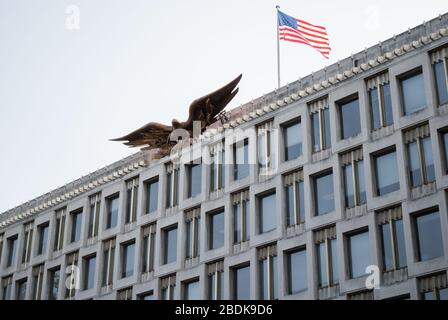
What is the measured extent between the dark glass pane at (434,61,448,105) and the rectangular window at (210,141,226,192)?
15386 millimetres

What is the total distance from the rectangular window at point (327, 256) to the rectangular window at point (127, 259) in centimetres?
1576

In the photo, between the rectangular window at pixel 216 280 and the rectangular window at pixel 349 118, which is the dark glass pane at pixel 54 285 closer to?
the rectangular window at pixel 216 280

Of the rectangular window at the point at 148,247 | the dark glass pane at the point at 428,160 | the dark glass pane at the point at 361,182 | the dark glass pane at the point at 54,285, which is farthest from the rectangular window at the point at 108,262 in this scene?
the dark glass pane at the point at 428,160

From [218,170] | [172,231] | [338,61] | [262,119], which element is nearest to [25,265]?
[172,231]

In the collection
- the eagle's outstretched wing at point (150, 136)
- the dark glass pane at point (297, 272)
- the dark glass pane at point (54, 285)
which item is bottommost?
the dark glass pane at point (297, 272)

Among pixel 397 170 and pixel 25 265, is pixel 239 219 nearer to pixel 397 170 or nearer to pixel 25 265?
pixel 397 170

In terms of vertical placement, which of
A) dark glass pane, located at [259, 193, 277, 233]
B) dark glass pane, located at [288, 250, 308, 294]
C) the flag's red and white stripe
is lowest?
dark glass pane, located at [288, 250, 308, 294]

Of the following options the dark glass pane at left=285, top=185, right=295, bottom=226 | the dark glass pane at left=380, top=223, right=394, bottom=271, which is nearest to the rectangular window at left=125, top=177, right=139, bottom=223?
the dark glass pane at left=285, top=185, right=295, bottom=226

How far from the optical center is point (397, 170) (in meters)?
45.3

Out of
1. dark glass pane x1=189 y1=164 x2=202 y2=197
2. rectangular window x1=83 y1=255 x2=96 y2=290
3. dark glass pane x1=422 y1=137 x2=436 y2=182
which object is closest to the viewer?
dark glass pane x1=422 y1=137 x2=436 y2=182

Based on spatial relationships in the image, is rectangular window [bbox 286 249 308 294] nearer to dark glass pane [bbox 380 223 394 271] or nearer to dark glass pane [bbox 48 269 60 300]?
dark glass pane [bbox 380 223 394 271]

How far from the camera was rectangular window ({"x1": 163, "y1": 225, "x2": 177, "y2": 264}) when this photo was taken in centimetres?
5622

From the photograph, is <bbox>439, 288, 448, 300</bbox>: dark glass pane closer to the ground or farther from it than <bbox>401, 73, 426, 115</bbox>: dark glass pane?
closer to the ground

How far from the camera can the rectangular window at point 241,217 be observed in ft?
170
